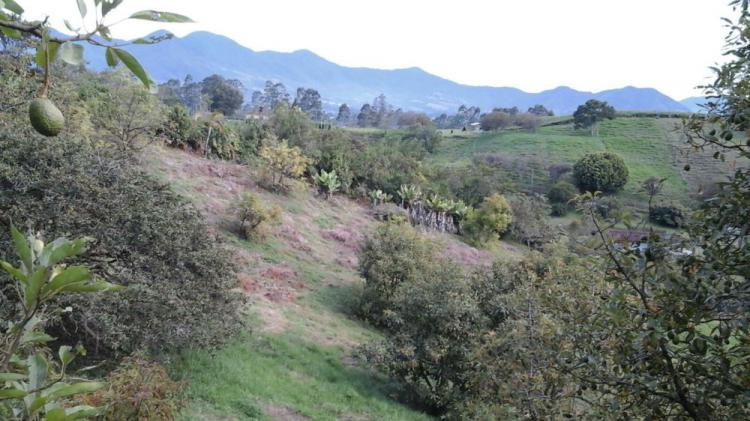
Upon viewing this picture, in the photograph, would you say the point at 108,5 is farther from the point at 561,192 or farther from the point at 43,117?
the point at 561,192

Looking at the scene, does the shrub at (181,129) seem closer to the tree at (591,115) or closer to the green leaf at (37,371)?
the green leaf at (37,371)

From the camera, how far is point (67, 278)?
868 millimetres

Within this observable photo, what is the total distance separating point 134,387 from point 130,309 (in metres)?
1.85

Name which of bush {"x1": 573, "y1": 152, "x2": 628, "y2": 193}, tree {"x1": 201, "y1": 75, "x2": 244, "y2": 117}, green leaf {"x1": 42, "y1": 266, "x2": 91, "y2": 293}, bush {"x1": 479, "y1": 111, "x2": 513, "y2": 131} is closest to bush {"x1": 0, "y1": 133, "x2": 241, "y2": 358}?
green leaf {"x1": 42, "y1": 266, "x2": 91, "y2": 293}

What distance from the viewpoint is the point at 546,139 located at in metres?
58.7

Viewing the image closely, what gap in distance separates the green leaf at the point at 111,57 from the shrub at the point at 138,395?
495 centimetres

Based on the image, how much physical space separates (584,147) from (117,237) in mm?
54920

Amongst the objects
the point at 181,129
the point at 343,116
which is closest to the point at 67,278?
the point at 181,129

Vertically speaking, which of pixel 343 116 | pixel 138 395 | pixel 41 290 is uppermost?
pixel 343 116

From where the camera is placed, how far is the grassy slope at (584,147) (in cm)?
4769

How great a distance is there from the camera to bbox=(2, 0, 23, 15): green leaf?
3.10 feet

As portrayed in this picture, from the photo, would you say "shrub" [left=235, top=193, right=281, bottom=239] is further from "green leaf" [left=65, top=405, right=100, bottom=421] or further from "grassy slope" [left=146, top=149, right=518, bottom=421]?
"green leaf" [left=65, top=405, right=100, bottom=421]

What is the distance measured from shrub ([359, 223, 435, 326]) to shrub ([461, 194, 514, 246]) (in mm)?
13447

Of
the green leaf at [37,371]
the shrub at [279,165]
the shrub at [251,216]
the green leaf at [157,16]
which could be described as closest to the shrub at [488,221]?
the shrub at [279,165]
